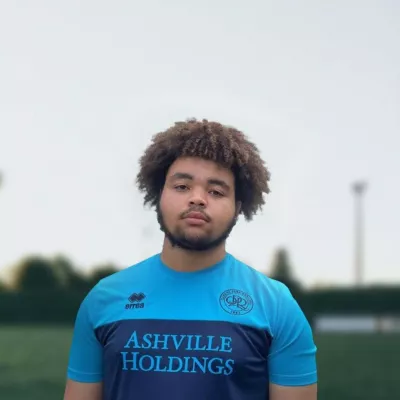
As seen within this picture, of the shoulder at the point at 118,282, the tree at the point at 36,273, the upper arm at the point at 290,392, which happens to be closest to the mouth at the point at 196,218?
Result: the shoulder at the point at 118,282

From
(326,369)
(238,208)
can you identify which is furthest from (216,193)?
(326,369)

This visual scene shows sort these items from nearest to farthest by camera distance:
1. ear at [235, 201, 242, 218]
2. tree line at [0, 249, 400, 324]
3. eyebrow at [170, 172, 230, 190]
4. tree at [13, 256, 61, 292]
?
eyebrow at [170, 172, 230, 190] → ear at [235, 201, 242, 218] → tree line at [0, 249, 400, 324] → tree at [13, 256, 61, 292]

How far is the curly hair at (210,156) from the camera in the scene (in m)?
3.19

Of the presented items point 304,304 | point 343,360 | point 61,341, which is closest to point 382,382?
point 343,360

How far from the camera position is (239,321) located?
3051 mm

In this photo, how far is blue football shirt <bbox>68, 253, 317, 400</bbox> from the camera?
3.00 m

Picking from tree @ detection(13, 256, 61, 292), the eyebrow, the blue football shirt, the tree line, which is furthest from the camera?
tree @ detection(13, 256, 61, 292)

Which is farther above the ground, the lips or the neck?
the lips

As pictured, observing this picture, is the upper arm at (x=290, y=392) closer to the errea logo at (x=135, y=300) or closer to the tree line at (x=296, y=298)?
the errea logo at (x=135, y=300)

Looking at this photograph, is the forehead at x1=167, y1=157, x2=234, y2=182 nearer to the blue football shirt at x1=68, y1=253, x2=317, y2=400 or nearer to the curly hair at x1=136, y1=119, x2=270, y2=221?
the curly hair at x1=136, y1=119, x2=270, y2=221

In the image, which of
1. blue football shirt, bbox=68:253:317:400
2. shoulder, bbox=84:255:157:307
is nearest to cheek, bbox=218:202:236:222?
blue football shirt, bbox=68:253:317:400

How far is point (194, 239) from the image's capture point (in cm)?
305

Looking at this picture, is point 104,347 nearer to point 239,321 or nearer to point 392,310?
point 239,321

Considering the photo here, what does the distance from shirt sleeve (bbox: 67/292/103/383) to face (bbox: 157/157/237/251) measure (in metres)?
0.47
